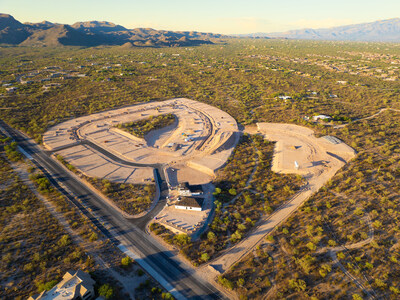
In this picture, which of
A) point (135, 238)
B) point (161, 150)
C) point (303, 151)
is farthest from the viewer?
point (161, 150)

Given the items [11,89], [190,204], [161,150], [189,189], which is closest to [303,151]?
[189,189]

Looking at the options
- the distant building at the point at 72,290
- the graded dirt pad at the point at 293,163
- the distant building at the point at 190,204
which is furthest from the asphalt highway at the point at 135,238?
the distant building at the point at 72,290

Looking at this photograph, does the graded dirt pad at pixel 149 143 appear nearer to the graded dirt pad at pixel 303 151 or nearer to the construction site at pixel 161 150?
the construction site at pixel 161 150

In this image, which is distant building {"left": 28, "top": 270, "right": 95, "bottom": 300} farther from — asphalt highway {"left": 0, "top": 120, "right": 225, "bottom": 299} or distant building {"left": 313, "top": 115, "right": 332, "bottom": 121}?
distant building {"left": 313, "top": 115, "right": 332, "bottom": 121}

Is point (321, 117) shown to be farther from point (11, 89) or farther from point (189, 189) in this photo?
point (11, 89)

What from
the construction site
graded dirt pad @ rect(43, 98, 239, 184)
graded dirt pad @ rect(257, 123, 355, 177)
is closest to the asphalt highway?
the construction site

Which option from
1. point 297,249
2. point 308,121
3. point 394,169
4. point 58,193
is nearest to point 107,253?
point 58,193
